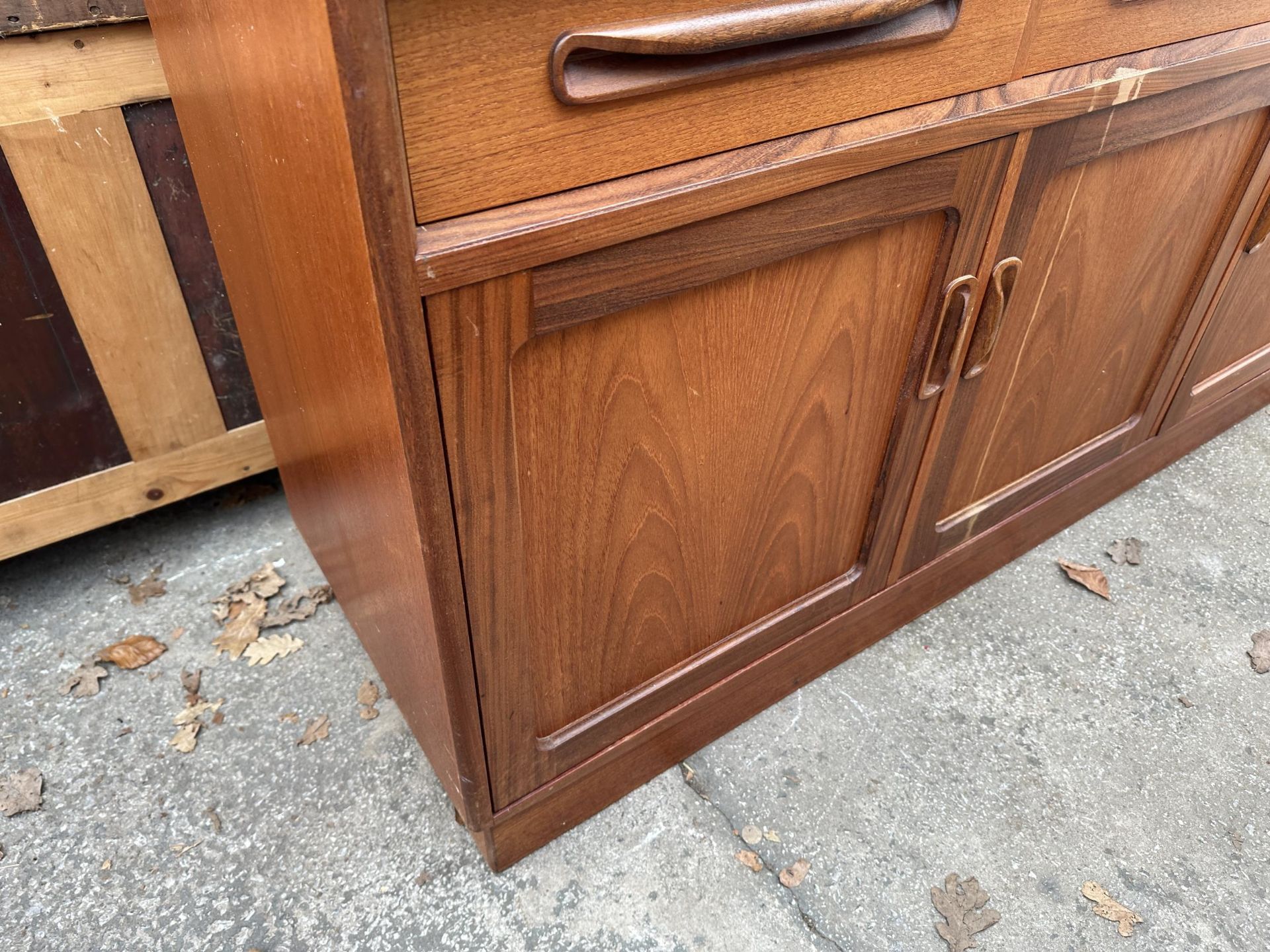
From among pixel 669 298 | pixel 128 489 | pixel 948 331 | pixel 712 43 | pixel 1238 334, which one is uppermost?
pixel 712 43

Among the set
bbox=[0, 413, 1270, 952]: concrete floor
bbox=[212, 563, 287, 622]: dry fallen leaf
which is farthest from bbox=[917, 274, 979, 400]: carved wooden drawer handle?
bbox=[212, 563, 287, 622]: dry fallen leaf

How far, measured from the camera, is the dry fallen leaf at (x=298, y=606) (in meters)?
1.57

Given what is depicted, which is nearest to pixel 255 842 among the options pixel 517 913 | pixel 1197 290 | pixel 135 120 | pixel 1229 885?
pixel 517 913

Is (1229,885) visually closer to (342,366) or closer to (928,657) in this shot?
(928,657)

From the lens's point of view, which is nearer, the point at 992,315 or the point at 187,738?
the point at 992,315

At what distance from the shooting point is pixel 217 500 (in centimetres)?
182

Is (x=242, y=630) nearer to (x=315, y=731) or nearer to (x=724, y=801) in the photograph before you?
(x=315, y=731)

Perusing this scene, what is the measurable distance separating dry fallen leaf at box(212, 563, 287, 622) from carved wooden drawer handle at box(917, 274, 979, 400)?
1.22 meters

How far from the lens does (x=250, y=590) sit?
5.32 feet

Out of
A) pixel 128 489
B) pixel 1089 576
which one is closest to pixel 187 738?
pixel 128 489

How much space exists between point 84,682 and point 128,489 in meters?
0.34

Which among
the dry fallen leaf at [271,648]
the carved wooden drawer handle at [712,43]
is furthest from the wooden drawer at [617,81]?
the dry fallen leaf at [271,648]

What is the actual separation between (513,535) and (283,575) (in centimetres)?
99

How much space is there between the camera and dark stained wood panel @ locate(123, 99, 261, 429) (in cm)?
131
